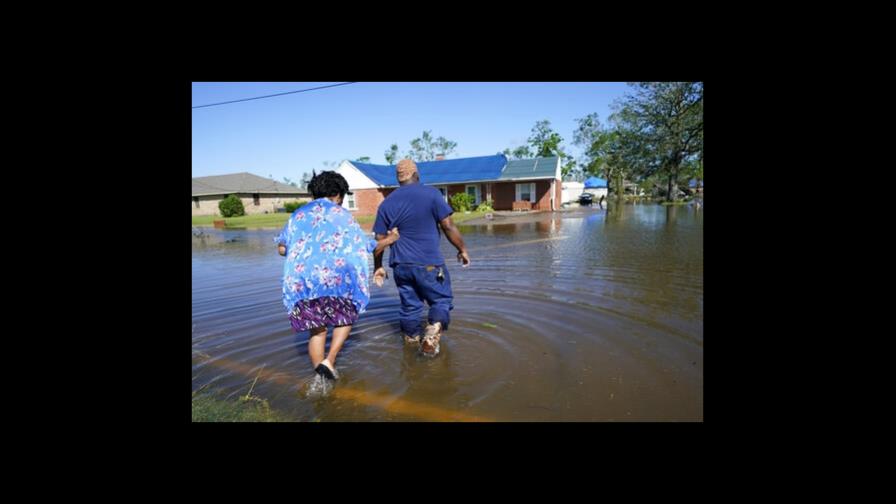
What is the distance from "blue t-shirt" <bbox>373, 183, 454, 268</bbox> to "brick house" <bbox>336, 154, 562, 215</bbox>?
2537cm

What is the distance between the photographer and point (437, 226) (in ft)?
13.9

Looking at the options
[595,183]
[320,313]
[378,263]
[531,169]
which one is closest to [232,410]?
[320,313]

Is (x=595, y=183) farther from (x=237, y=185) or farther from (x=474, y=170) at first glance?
(x=237, y=185)

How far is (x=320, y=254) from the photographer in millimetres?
3439

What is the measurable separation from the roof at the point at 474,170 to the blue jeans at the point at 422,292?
25372 mm

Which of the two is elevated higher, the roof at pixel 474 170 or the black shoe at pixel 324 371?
the roof at pixel 474 170

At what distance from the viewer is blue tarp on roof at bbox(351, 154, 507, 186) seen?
101ft

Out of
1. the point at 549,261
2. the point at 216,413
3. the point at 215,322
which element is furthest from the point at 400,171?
the point at 549,261

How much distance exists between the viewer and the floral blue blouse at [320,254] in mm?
3428

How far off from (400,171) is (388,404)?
2141 millimetres

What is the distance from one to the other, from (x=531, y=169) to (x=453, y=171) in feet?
19.7

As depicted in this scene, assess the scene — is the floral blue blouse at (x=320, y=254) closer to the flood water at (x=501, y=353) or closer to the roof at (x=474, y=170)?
the flood water at (x=501, y=353)

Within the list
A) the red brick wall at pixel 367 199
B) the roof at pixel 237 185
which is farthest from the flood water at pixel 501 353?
the roof at pixel 237 185

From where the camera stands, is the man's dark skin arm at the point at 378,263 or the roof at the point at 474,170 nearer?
the man's dark skin arm at the point at 378,263
